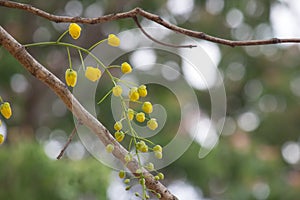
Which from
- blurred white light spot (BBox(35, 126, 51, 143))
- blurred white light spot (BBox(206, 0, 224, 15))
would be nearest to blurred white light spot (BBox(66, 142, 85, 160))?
blurred white light spot (BBox(35, 126, 51, 143))

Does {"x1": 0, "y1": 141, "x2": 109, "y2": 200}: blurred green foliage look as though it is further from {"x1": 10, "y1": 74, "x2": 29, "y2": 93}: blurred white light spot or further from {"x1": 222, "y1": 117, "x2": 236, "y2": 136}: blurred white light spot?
{"x1": 222, "y1": 117, "x2": 236, "y2": 136}: blurred white light spot

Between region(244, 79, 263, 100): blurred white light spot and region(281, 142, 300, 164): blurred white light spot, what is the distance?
332 millimetres

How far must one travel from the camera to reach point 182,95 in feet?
7.07

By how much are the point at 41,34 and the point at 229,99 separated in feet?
3.48

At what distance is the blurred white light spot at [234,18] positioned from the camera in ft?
9.30

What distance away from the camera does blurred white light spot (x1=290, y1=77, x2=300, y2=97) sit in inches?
130

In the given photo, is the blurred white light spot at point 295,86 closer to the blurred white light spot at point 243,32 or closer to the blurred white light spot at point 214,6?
the blurred white light spot at point 243,32

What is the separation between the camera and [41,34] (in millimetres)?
2852

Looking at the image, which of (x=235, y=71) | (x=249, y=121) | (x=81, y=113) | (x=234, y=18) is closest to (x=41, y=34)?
(x=234, y=18)

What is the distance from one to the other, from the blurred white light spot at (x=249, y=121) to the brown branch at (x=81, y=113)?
107 inches

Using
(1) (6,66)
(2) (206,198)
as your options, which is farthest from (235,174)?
(1) (6,66)

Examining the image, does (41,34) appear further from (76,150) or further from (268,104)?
(268,104)

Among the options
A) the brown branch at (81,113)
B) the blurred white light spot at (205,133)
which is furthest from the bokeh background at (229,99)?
the brown branch at (81,113)

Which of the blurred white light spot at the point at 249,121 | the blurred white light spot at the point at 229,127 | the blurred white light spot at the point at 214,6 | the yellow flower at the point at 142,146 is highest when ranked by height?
the blurred white light spot at the point at 214,6
